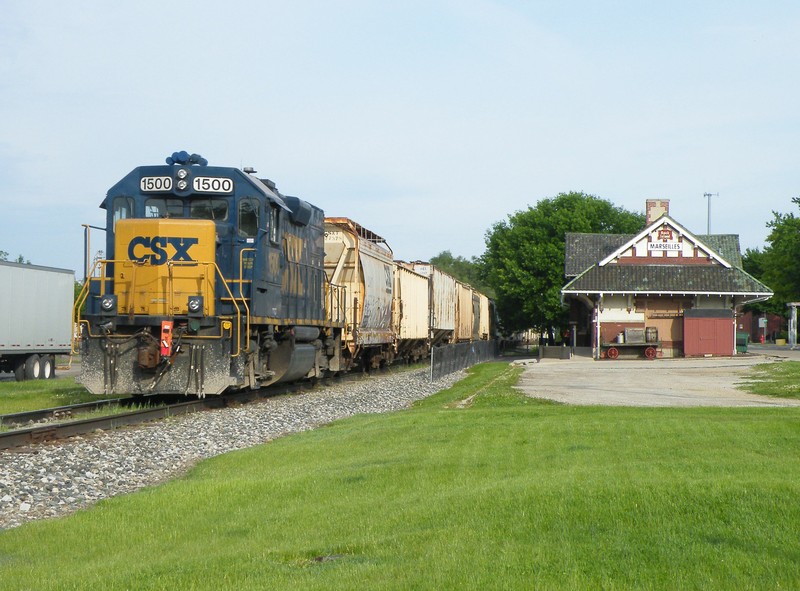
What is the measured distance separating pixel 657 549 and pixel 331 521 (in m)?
2.80

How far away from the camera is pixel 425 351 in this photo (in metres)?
41.1

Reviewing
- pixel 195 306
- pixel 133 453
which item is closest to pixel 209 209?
pixel 195 306

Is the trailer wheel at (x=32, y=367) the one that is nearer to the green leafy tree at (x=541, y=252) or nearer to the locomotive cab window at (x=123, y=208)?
the locomotive cab window at (x=123, y=208)

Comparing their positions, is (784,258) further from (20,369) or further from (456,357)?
(20,369)

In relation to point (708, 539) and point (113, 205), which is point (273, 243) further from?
point (708, 539)

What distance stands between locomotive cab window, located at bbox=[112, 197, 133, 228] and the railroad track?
3694 mm

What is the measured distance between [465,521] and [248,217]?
12218mm

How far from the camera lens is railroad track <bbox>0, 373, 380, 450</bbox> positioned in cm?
1298

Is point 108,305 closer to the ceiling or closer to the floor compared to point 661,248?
closer to the floor

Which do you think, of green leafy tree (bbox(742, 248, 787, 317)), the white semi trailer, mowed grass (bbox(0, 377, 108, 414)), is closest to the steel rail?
mowed grass (bbox(0, 377, 108, 414))

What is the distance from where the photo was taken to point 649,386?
23750 mm

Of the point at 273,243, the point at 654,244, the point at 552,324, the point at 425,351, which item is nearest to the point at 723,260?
the point at 654,244

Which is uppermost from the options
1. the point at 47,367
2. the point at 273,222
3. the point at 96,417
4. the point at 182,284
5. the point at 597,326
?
the point at 273,222

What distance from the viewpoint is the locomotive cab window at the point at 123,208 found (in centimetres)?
1783
